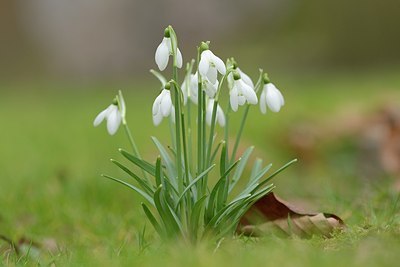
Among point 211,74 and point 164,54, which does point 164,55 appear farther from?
point 211,74

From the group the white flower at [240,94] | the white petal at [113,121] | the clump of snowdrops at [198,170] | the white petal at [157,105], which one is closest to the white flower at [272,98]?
the clump of snowdrops at [198,170]

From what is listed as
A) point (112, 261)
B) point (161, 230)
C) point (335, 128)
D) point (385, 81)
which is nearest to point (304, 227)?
point (161, 230)

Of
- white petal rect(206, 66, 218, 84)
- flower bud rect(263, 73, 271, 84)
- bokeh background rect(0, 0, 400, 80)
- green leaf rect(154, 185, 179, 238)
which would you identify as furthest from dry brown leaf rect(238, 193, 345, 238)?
bokeh background rect(0, 0, 400, 80)

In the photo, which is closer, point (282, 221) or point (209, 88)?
point (209, 88)

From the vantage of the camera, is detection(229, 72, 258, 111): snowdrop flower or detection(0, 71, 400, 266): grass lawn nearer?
detection(0, 71, 400, 266): grass lawn

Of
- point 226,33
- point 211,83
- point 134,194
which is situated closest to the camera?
point 211,83

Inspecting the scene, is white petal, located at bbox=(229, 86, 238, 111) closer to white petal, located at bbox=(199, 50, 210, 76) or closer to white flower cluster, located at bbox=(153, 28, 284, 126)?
white flower cluster, located at bbox=(153, 28, 284, 126)

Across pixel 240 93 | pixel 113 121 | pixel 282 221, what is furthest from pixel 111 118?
pixel 282 221
